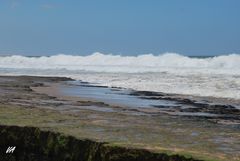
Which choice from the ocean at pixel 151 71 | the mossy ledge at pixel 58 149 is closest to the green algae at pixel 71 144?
the mossy ledge at pixel 58 149

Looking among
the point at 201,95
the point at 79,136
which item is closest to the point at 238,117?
the point at 79,136

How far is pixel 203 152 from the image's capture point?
5434 millimetres

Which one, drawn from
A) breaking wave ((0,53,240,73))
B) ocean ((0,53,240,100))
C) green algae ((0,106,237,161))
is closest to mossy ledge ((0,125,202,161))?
green algae ((0,106,237,161))

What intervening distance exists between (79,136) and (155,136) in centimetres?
102

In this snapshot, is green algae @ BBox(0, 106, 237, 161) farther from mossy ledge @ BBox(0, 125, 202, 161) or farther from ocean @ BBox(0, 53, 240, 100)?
ocean @ BBox(0, 53, 240, 100)

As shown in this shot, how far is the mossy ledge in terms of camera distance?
17.8ft

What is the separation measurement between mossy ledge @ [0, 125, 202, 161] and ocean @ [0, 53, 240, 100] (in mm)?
12495

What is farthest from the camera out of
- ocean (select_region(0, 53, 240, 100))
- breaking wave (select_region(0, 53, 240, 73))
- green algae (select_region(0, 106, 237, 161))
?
breaking wave (select_region(0, 53, 240, 73))

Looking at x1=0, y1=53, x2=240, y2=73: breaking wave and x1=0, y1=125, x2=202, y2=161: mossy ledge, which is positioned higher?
x1=0, y1=53, x2=240, y2=73: breaking wave

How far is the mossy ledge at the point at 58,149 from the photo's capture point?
544 centimetres

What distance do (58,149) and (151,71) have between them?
3453cm

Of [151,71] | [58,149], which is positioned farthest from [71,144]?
[151,71]

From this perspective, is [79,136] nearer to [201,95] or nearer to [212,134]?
[212,134]

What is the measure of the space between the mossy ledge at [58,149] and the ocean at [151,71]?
12.5 meters
